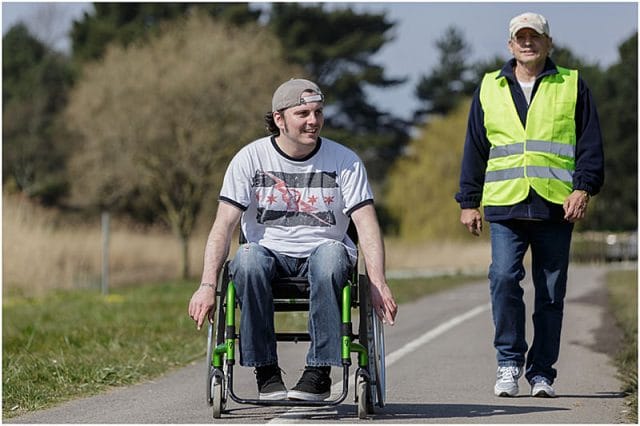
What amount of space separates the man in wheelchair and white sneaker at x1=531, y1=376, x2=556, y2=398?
4.70ft

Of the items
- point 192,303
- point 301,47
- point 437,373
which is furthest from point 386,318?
point 301,47

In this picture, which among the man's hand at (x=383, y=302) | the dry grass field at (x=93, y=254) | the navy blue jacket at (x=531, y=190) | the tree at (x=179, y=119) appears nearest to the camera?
the man's hand at (x=383, y=302)

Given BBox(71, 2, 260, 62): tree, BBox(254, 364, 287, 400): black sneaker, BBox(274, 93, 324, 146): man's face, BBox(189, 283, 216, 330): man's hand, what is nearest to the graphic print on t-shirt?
BBox(274, 93, 324, 146): man's face

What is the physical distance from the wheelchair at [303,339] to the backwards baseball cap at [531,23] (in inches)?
71.1

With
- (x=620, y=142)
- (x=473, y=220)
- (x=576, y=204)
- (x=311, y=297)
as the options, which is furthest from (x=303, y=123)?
(x=620, y=142)

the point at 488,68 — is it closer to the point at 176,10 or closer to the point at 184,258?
the point at 176,10

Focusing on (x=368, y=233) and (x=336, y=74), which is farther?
(x=336, y=74)

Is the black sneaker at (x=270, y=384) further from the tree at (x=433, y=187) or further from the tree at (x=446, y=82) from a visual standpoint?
the tree at (x=446, y=82)

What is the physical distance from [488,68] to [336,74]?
413 inches

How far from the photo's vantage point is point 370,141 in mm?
60844

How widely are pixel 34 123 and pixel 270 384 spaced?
53154 millimetres

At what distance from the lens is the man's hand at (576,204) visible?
7.63 metres

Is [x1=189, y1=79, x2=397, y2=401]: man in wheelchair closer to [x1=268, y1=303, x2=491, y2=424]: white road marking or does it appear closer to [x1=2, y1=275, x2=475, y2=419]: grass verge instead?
[x1=268, y1=303, x2=491, y2=424]: white road marking

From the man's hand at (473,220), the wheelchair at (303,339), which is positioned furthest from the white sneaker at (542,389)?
the wheelchair at (303,339)
